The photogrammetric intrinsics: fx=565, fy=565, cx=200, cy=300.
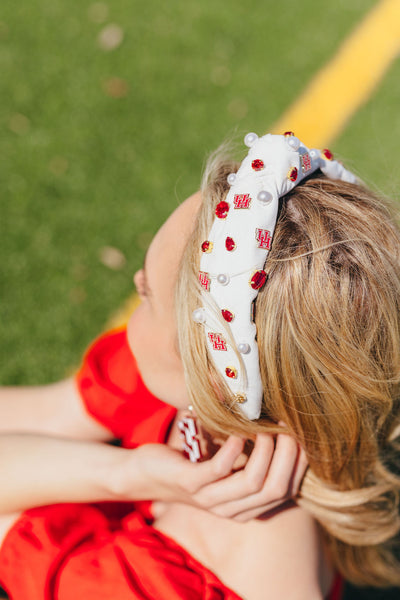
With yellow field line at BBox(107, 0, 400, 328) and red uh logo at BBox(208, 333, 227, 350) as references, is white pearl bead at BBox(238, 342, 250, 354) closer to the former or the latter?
red uh logo at BBox(208, 333, 227, 350)

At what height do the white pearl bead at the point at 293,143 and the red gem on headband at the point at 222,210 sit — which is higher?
the white pearl bead at the point at 293,143

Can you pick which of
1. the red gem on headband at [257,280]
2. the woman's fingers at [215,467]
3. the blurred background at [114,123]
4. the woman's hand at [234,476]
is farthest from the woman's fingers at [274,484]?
the blurred background at [114,123]

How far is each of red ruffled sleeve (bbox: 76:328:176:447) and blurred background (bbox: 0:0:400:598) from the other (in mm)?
872

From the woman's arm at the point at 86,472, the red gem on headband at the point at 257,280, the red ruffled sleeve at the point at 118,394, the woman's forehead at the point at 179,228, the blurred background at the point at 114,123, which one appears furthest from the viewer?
the blurred background at the point at 114,123

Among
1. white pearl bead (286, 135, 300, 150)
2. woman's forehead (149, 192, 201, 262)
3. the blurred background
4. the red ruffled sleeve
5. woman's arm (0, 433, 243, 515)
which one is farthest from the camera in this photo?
the blurred background

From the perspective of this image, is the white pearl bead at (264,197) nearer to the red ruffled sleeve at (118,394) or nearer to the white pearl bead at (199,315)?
the white pearl bead at (199,315)

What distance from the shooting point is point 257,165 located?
151 centimetres

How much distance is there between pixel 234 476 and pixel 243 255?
0.74 m

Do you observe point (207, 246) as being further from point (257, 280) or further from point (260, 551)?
point (260, 551)

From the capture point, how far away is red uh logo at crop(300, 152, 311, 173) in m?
1.58

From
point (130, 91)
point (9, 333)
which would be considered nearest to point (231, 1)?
point (130, 91)

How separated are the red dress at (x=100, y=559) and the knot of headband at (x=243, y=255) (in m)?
0.66

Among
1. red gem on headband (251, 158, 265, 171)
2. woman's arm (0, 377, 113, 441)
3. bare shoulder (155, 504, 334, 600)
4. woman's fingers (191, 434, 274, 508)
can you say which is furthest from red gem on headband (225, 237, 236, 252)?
woman's arm (0, 377, 113, 441)

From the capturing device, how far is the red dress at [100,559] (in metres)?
1.78
